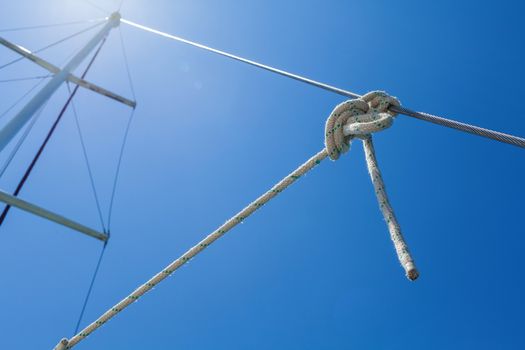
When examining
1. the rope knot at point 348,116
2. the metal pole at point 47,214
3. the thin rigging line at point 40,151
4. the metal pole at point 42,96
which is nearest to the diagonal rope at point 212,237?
the rope knot at point 348,116

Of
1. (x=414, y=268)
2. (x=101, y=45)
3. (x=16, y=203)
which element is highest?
(x=101, y=45)

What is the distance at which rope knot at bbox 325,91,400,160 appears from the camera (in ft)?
11.0

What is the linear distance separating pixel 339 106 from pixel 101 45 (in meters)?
10.6

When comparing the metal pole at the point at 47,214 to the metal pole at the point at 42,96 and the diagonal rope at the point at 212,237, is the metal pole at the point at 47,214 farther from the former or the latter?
the diagonal rope at the point at 212,237

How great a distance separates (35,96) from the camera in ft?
25.4

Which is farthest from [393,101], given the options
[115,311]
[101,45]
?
[101,45]

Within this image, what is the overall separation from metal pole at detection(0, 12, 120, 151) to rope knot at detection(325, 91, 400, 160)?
5511mm

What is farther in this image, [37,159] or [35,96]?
[37,159]

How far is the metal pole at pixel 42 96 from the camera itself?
22.1ft

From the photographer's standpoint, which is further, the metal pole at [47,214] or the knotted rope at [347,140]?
the metal pole at [47,214]

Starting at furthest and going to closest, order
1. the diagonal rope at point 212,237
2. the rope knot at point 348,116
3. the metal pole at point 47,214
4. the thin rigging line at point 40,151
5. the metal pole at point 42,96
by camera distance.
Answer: the thin rigging line at point 40,151 < the metal pole at point 47,214 < the metal pole at point 42,96 < the diagonal rope at point 212,237 < the rope knot at point 348,116

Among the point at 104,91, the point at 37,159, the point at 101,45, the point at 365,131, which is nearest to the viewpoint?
the point at 365,131

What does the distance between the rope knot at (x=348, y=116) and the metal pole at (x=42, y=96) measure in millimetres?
5511

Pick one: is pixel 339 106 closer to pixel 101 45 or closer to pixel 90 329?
pixel 90 329
